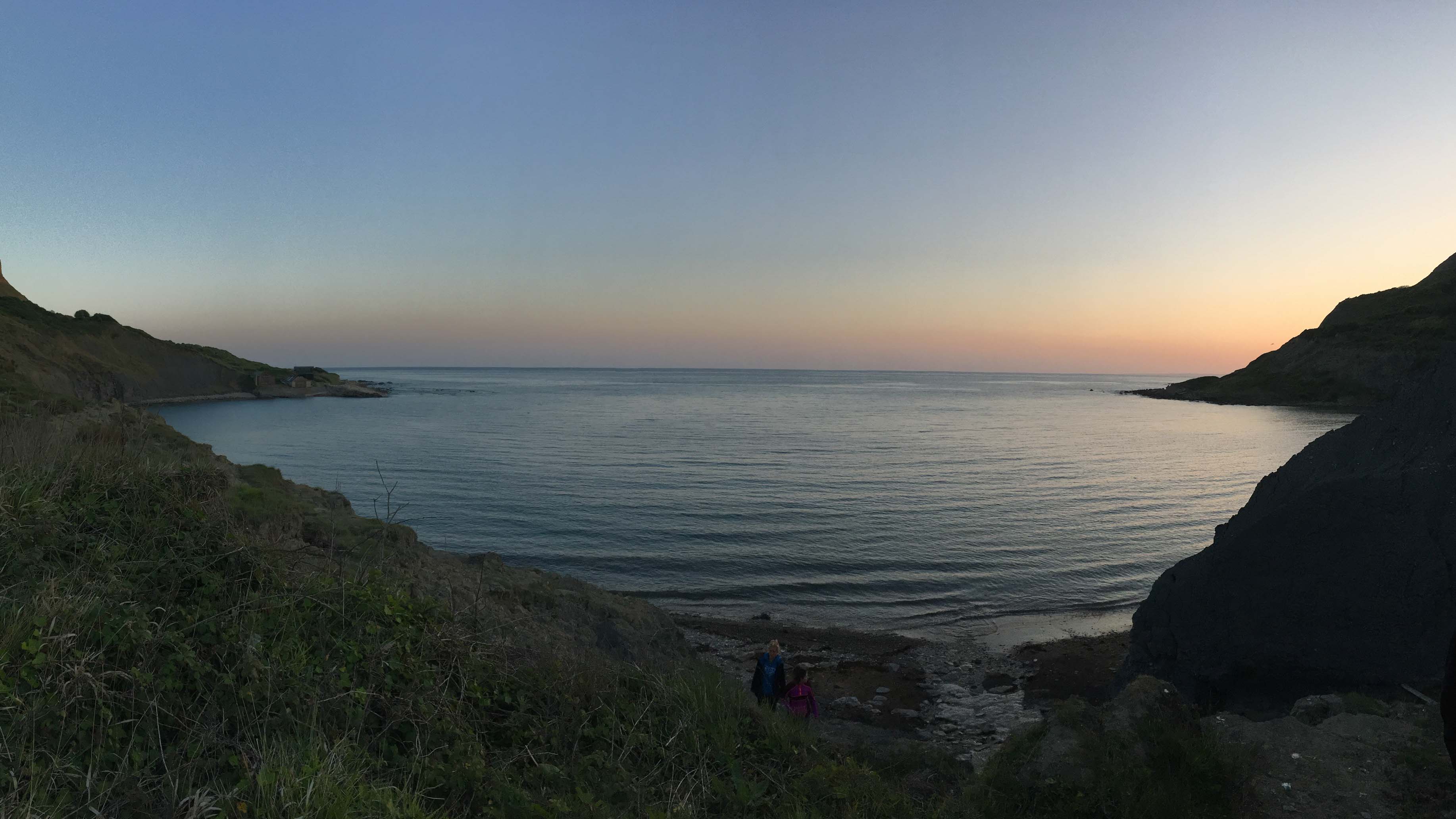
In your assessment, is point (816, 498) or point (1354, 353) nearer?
point (816, 498)

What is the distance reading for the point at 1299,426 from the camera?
73125 millimetres

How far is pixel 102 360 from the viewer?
86.4 metres

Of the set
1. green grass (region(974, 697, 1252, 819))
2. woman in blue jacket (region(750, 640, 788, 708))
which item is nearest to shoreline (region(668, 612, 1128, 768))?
woman in blue jacket (region(750, 640, 788, 708))

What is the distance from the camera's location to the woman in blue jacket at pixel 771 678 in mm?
10141

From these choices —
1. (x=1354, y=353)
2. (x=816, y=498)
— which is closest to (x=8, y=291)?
(x=816, y=498)

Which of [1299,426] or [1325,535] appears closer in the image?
[1325,535]

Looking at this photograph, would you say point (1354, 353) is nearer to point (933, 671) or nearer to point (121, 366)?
point (933, 671)

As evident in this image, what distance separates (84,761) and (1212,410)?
4842 inches

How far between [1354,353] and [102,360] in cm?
16913

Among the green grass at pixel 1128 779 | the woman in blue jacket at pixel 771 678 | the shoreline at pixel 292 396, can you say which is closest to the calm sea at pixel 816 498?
the woman in blue jacket at pixel 771 678

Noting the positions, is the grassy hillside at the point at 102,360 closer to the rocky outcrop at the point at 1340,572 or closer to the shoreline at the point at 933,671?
the shoreline at the point at 933,671

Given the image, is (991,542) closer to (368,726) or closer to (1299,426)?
(368,726)

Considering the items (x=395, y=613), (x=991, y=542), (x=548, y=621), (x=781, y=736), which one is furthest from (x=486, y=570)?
(x=991, y=542)

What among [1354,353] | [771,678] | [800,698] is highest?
[1354,353]
